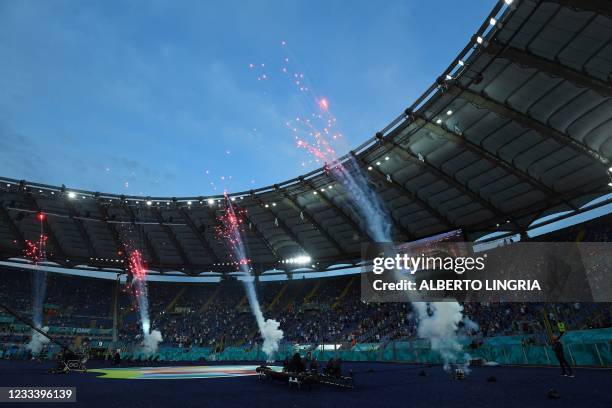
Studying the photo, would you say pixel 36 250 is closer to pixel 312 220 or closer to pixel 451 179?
pixel 312 220

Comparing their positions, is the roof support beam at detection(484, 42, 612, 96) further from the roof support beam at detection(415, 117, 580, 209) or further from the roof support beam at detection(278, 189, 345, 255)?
the roof support beam at detection(278, 189, 345, 255)

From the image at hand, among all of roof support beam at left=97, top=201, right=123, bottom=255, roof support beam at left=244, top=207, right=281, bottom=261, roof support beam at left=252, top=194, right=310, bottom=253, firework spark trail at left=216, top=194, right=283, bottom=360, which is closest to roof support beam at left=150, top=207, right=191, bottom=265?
roof support beam at left=97, top=201, right=123, bottom=255

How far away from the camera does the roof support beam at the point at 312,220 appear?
37978 millimetres

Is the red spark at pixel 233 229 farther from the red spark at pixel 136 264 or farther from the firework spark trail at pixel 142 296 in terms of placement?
the firework spark trail at pixel 142 296

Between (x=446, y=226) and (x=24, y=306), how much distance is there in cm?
5273

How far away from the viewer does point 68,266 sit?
51281mm

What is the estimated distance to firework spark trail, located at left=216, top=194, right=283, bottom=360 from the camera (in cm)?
4121

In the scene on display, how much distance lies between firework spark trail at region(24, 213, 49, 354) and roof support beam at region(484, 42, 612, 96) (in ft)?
149

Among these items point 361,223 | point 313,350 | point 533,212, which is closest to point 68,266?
point 313,350

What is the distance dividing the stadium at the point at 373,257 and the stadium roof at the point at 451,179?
159 millimetres

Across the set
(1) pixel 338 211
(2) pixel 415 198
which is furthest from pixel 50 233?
(2) pixel 415 198

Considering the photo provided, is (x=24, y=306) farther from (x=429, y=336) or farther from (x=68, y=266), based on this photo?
(x=429, y=336)

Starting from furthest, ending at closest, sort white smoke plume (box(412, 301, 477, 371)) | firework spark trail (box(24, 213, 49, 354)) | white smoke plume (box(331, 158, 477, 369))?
1. firework spark trail (box(24, 213, 49, 354))
2. white smoke plume (box(331, 158, 477, 369))
3. white smoke plume (box(412, 301, 477, 371))

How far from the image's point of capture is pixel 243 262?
5316 centimetres
